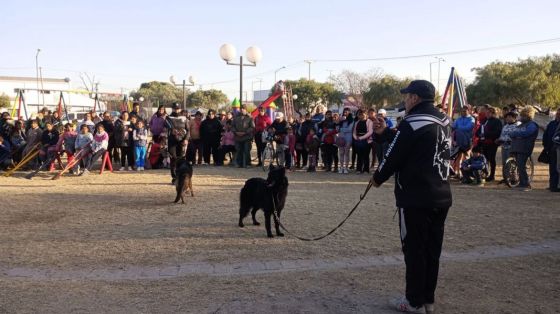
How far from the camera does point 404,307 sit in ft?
13.0

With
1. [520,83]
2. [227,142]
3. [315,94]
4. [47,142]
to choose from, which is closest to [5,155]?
[47,142]

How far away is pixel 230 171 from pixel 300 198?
16.7 ft

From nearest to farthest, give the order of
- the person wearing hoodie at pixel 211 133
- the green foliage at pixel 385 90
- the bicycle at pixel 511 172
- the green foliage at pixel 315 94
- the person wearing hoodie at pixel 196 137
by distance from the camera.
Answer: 1. the bicycle at pixel 511 172
2. the person wearing hoodie at pixel 196 137
3. the person wearing hoodie at pixel 211 133
4. the green foliage at pixel 385 90
5. the green foliage at pixel 315 94

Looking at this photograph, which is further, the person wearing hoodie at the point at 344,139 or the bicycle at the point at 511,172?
the person wearing hoodie at the point at 344,139

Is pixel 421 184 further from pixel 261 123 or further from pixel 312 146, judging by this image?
pixel 261 123

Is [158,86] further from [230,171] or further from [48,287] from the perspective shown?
[48,287]

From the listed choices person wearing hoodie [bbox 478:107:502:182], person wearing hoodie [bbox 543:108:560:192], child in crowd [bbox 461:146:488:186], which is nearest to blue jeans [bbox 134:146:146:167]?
child in crowd [bbox 461:146:488:186]

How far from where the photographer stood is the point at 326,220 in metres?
7.52

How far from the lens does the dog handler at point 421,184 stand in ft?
12.3

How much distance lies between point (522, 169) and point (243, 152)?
840cm

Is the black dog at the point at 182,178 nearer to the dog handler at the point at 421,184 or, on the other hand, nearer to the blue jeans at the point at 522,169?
the dog handler at the point at 421,184

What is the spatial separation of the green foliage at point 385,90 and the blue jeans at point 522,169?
136 feet

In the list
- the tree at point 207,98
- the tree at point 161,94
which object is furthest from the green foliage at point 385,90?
the tree at point 161,94

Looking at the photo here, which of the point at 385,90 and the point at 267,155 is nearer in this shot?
the point at 267,155
